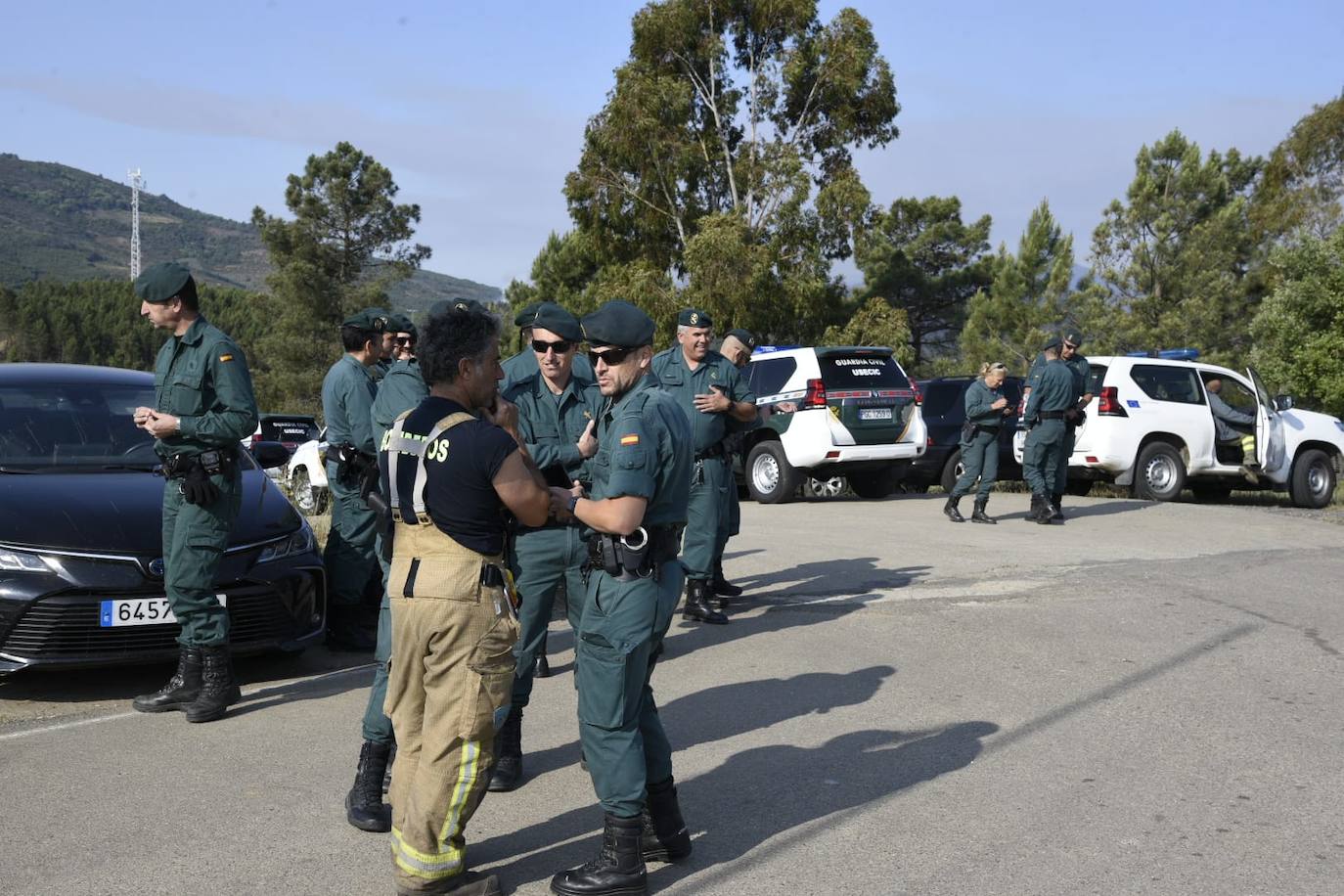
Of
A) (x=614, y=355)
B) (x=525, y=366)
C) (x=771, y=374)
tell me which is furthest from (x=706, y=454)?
(x=771, y=374)

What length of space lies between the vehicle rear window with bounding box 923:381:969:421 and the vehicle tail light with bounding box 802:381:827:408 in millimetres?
2888

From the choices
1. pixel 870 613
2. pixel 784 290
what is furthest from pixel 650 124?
pixel 870 613

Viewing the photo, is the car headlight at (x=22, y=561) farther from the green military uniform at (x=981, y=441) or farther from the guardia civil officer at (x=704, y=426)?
the green military uniform at (x=981, y=441)

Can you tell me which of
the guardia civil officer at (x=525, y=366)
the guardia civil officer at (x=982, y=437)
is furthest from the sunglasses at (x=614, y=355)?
the guardia civil officer at (x=982, y=437)

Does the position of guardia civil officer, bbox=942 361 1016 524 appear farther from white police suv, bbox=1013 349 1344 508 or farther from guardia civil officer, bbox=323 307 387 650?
guardia civil officer, bbox=323 307 387 650

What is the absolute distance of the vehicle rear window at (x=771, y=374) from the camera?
15359mm

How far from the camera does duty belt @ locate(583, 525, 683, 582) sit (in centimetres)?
385

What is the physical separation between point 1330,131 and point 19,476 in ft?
145

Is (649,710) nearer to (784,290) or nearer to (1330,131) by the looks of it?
(784,290)

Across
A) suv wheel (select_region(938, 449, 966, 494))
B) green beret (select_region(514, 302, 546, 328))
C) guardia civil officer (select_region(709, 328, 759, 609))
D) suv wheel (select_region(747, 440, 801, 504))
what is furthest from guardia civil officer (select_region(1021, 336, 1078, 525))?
green beret (select_region(514, 302, 546, 328))

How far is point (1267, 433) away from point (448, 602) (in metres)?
14.5

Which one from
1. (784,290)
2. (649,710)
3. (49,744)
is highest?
(784,290)

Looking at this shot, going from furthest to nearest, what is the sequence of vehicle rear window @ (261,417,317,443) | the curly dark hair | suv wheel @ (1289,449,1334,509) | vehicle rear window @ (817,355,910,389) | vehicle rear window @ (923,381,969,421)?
vehicle rear window @ (261,417,317,443), vehicle rear window @ (923,381,969,421), suv wheel @ (1289,449,1334,509), vehicle rear window @ (817,355,910,389), the curly dark hair

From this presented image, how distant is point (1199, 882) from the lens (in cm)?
392
